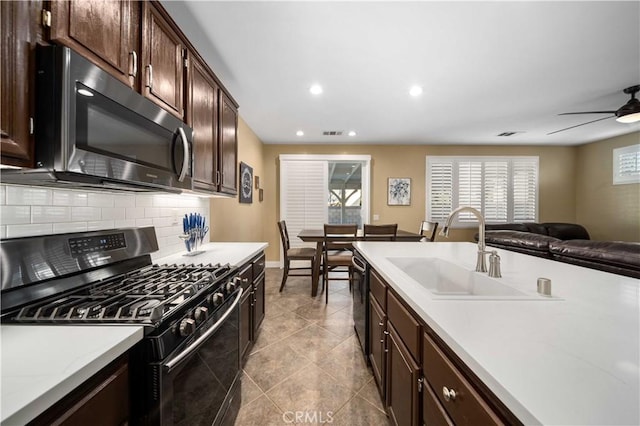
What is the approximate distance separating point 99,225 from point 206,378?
0.96 metres

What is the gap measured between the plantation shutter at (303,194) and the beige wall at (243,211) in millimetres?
463

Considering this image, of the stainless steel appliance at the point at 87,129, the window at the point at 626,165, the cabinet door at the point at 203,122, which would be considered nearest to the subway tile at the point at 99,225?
the stainless steel appliance at the point at 87,129

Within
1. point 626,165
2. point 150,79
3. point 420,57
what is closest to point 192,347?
point 150,79

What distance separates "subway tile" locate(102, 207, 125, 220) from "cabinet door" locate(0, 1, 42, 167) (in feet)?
2.07

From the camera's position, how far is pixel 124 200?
1.48 meters

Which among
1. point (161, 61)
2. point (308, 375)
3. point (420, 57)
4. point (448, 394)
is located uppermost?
point (420, 57)

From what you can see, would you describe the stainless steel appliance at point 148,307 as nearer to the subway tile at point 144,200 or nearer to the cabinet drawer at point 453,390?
the subway tile at point 144,200

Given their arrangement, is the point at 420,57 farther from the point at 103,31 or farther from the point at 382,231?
the point at 103,31

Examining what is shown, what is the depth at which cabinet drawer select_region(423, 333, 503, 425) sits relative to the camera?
1.84 feet

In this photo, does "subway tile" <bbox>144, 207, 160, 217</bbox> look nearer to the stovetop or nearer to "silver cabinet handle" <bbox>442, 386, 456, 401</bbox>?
the stovetop

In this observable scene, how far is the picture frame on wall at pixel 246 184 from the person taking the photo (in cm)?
361

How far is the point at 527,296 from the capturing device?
0.90 m

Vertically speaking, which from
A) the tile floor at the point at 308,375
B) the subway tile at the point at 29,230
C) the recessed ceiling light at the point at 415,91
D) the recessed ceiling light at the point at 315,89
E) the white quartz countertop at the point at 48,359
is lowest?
the tile floor at the point at 308,375

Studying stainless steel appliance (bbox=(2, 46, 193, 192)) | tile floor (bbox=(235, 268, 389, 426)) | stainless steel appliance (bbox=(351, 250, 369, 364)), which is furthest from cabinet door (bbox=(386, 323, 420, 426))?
stainless steel appliance (bbox=(2, 46, 193, 192))
